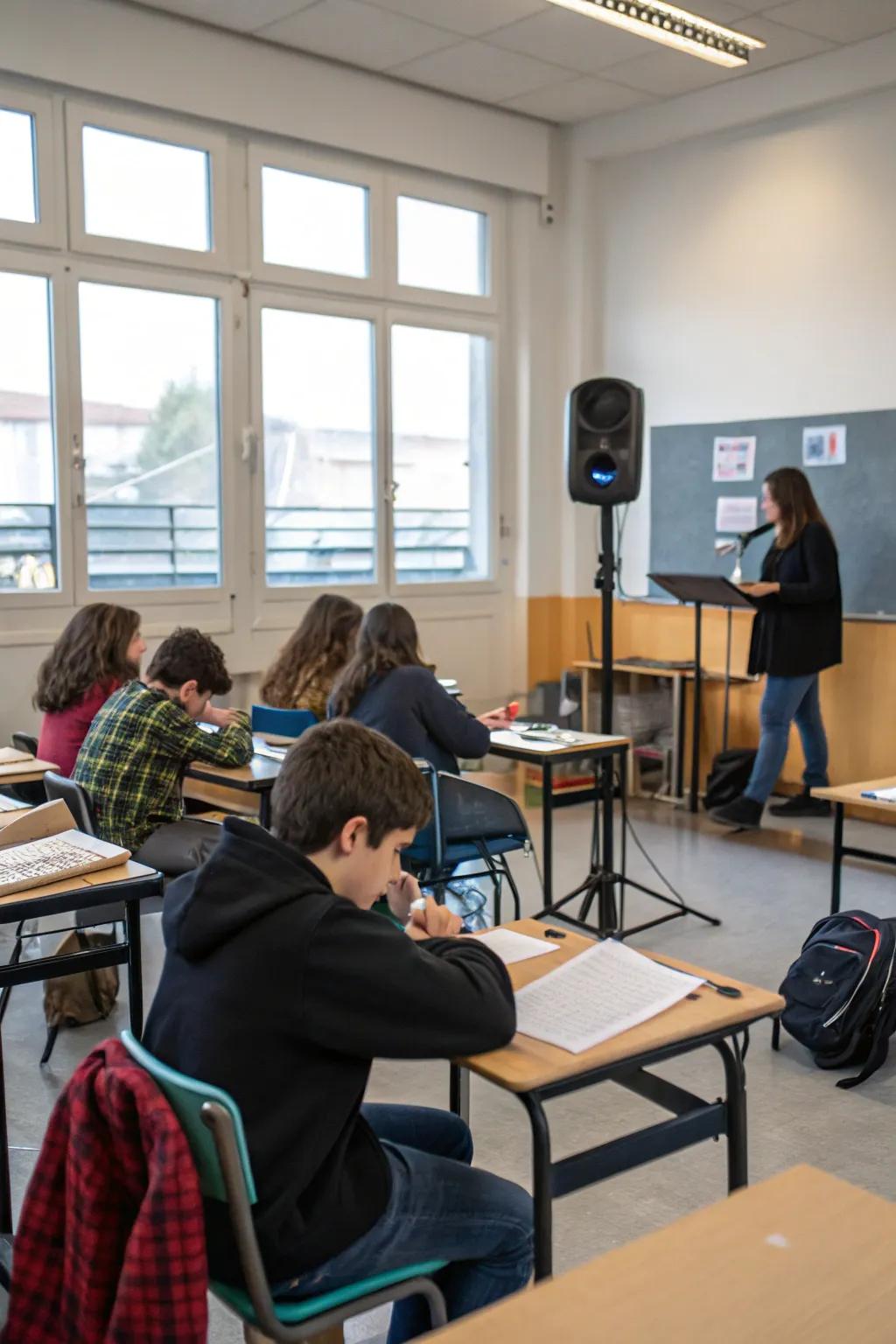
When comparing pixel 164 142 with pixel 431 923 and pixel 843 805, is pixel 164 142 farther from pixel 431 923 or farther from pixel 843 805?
pixel 431 923

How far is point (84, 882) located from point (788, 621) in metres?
4.32

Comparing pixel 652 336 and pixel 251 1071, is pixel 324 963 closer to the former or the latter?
pixel 251 1071

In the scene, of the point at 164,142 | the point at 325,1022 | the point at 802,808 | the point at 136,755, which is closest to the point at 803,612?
the point at 802,808

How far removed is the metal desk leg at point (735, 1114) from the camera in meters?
1.90

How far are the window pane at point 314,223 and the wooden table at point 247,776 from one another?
3.43m

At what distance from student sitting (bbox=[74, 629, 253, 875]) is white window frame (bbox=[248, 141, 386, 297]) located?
128 inches

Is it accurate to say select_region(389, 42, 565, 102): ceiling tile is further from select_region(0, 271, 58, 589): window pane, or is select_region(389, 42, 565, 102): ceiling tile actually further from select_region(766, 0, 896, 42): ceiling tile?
select_region(0, 271, 58, 589): window pane

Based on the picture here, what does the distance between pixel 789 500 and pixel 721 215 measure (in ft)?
6.20

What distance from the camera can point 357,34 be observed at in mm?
6148

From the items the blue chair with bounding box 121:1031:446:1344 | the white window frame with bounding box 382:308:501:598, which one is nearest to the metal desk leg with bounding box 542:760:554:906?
the blue chair with bounding box 121:1031:446:1344

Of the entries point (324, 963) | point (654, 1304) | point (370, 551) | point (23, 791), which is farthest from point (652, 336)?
point (654, 1304)

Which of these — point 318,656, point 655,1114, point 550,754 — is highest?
point 318,656

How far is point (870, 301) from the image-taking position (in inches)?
251

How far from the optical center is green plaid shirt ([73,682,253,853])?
11.9 feet
